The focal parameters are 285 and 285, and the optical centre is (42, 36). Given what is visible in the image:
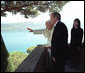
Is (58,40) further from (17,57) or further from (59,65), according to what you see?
(17,57)

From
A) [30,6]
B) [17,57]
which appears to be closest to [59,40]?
[30,6]

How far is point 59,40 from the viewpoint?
559 centimetres

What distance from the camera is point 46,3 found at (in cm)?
1480

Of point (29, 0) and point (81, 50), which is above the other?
point (29, 0)

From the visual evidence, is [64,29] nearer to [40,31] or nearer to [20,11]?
[40,31]

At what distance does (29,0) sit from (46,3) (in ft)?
3.47

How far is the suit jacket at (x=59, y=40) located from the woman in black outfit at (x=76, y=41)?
1.72 m

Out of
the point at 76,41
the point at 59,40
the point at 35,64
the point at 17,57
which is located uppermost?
the point at 59,40

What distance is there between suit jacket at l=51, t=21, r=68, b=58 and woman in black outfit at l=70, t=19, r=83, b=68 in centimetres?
172

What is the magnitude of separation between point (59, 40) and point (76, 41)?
2.18 metres

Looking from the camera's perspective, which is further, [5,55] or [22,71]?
[5,55]

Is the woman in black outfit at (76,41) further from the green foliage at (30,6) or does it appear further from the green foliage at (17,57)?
the green foliage at (17,57)

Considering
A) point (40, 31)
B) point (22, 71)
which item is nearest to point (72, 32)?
point (40, 31)

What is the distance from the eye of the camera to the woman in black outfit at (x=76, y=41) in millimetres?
7544
